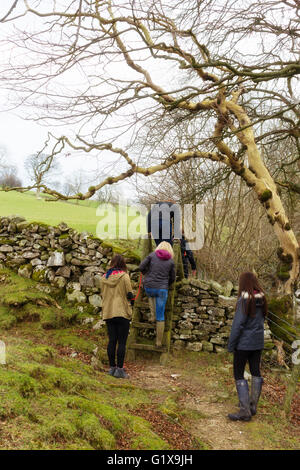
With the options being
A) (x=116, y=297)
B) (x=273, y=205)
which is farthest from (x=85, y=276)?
(x=273, y=205)

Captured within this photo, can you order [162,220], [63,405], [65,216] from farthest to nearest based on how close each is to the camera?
[65,216]
[162,220]
[63,405]

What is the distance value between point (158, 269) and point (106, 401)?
283cm

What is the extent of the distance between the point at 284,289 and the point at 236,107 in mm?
4132

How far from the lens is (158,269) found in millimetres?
6707

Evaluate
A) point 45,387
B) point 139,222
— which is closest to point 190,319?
point 45,387

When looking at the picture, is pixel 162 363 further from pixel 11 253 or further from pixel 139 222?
pixel 139 222

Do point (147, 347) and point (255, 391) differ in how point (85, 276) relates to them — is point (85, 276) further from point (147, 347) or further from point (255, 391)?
point (255, 391)

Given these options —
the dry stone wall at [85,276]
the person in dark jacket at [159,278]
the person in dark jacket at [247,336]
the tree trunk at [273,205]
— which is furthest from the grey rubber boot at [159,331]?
the tree trunk at [273,205]

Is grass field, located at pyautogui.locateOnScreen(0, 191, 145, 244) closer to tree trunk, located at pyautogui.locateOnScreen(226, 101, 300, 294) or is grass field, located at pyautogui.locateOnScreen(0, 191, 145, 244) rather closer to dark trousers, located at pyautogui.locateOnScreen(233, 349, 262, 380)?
tree trunk, located at pyautogui.locateOnScreen(226, 101, 300, 294)

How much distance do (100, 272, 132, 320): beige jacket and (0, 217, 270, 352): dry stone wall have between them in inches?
74.9

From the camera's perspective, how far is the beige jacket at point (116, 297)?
583 centimetres

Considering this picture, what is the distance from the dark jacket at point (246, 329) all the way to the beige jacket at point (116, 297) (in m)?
1.81

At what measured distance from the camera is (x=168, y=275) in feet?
22.3
